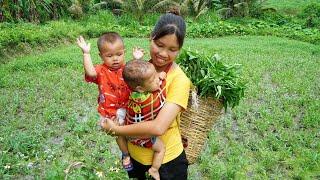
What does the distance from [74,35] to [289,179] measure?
9.81 m

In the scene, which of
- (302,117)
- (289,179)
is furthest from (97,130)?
(302,117)

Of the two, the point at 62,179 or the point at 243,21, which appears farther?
the point at 243,21

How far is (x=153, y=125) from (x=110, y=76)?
55 centimetres

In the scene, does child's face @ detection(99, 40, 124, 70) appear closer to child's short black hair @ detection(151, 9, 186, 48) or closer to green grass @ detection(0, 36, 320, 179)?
child's short black hair @ detection(151, 9, 186, 48)

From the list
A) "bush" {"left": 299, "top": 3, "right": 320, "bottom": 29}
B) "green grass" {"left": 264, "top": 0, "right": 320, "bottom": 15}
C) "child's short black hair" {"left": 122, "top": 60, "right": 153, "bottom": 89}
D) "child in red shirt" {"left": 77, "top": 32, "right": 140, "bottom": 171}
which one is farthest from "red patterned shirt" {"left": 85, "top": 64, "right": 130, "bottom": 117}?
"green grass" {"left": 264, "top": 0, "right": 320, "bottom": 15}

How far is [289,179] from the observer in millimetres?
4859

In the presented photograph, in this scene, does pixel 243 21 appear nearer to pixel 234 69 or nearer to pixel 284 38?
pixel 284 38

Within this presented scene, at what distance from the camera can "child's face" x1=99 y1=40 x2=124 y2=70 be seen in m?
2.66

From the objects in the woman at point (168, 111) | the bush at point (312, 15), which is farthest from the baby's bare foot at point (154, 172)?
the bush at point (312, 15)

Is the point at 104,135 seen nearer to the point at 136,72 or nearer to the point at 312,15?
the point at 136,72

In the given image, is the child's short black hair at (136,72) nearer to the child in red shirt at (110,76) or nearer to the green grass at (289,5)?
the child in red shirt at (110,76)

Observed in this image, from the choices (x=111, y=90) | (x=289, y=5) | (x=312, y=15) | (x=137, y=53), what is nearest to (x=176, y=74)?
(x=137, y=53)

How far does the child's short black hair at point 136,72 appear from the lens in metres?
2.23

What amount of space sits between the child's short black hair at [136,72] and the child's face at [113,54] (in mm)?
405
